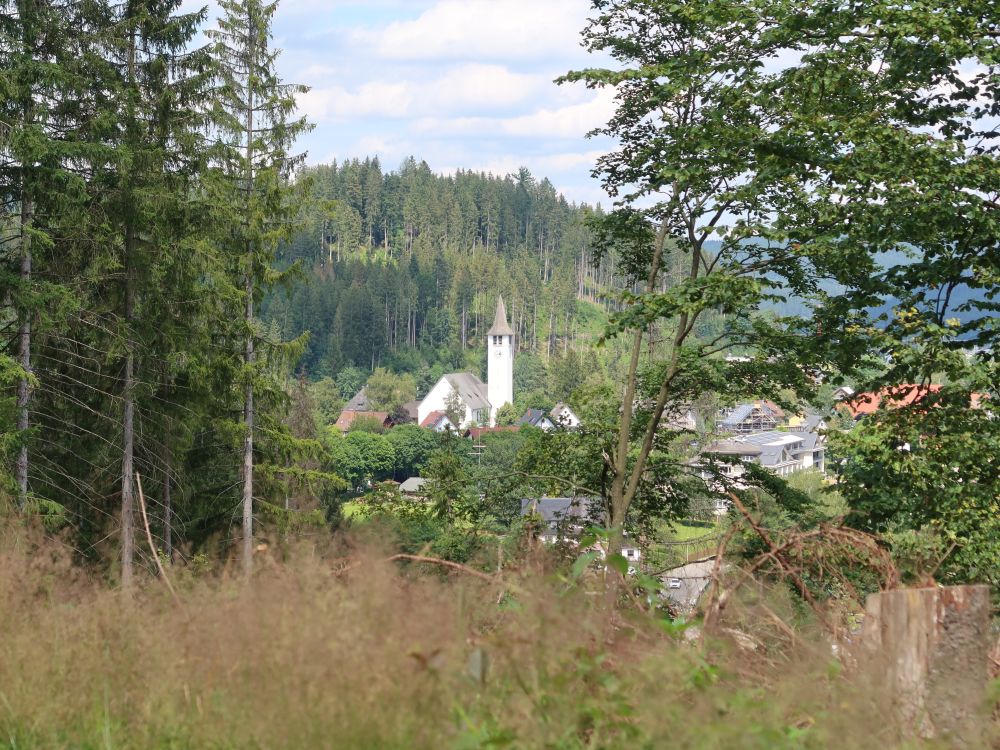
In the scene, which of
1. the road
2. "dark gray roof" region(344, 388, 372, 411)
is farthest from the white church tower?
the road

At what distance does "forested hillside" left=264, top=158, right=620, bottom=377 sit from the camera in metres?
127

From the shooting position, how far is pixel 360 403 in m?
115

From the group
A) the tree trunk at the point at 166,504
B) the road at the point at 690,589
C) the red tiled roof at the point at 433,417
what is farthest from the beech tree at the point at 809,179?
the red tiled roof at the point at 433,417

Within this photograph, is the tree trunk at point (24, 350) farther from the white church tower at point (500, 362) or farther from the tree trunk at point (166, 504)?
the white church tower at point (500, 362)

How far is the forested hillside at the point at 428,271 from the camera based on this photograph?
127 metres

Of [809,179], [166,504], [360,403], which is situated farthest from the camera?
[360,403]

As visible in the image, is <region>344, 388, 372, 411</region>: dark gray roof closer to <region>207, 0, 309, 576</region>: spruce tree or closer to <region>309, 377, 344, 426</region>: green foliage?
<region>309, 377, 344, 426</region>: green foliage

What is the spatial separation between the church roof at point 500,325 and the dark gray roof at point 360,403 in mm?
17863

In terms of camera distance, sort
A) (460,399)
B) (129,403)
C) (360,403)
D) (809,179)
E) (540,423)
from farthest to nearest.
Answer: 1. (360,403)
2. (460,399)
3. (540,423)
4. (129,403)
5. (809,179)

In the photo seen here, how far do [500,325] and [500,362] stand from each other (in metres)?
4.51

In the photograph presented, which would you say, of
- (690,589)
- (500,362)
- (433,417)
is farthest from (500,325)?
(690,589)

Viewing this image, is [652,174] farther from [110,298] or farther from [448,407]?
[448,407]

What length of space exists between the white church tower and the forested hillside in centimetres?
1100

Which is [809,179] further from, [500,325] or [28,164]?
[500,325]
